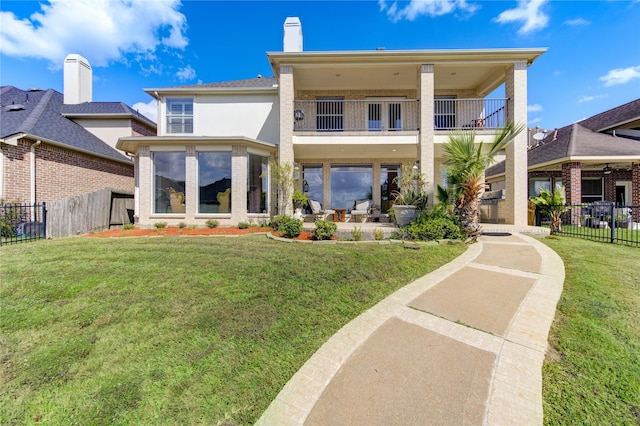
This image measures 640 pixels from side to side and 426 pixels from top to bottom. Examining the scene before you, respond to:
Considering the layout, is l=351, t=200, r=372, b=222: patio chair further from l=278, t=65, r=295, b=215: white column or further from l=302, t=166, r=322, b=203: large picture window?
l=278, t=65, r=295, b=215: white column

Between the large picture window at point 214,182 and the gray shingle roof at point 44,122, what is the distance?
6528 mm

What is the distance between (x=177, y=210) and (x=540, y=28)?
55.2 ft

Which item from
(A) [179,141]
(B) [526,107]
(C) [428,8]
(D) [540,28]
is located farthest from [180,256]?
(D) [540,28]

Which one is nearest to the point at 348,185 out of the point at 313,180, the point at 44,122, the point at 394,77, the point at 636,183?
the point at 313,180

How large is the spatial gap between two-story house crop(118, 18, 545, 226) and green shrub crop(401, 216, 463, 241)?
331 cm

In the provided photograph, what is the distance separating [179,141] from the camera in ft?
34.4

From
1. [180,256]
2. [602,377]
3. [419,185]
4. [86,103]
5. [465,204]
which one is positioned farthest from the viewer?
[86,103]

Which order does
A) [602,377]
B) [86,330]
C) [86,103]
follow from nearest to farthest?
1. [602,377]
2. [86,330]
3. [86,103]

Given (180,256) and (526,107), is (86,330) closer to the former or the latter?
(180,256)

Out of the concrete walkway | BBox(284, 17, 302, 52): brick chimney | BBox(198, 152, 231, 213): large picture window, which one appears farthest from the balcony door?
the concrete walkway

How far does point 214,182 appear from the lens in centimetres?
1085

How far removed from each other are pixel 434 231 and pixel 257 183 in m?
7.44

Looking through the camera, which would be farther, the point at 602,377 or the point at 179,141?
the point at 179,141

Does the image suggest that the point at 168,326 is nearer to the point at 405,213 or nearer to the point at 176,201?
the point at 405,213
